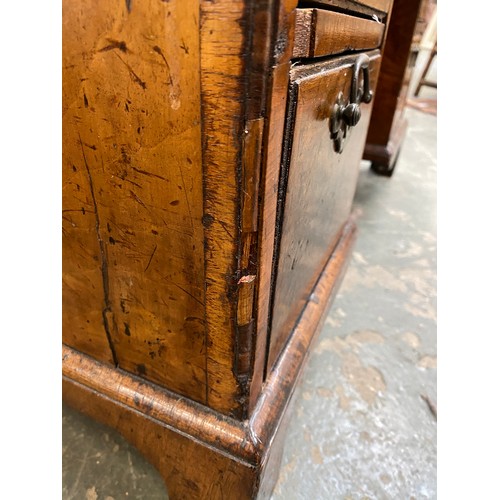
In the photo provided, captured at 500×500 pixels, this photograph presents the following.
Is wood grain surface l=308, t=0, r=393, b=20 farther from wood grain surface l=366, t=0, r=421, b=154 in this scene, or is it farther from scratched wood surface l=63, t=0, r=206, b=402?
wood grain surface l=366, t=0, r=421, b=154

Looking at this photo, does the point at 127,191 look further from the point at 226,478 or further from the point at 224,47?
the point at 226,478

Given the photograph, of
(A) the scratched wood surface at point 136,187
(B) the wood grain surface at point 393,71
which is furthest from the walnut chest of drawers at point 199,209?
(B) the wood grain surface at point 393,71

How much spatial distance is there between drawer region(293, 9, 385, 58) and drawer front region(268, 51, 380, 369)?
0.7 inches

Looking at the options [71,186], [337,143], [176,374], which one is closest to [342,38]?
[337,143]

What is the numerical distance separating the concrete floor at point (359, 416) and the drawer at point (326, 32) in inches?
27.8

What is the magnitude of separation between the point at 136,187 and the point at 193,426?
358 millimetres

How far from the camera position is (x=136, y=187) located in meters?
0.45

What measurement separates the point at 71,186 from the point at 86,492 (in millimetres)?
531

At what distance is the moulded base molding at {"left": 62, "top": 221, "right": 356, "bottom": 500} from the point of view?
21.2 inches

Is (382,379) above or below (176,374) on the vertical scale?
below

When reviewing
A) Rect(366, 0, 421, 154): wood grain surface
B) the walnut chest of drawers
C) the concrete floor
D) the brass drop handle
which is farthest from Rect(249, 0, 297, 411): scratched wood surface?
Rect(366, 0, 421, 154): wood grain surface

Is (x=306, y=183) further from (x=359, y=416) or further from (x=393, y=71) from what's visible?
(x=393, y=71)

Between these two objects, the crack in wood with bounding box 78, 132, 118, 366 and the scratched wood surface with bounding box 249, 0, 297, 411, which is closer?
the scratched wood surface with bounding box 249, 0, 297, 411

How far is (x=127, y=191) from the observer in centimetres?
46
